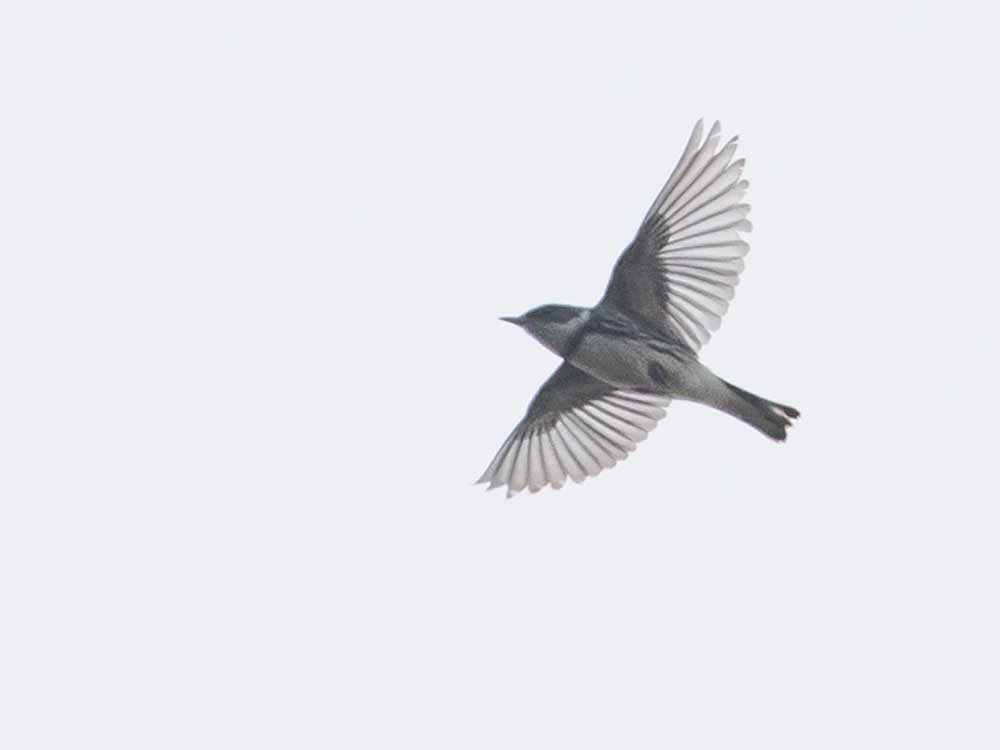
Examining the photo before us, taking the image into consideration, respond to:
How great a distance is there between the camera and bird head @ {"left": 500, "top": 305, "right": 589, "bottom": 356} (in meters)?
12.1

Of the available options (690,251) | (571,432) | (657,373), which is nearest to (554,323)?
(657,373)

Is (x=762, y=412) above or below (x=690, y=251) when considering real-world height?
below

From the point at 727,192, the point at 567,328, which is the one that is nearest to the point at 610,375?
the point at 567,328

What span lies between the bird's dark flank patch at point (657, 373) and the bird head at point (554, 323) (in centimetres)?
44

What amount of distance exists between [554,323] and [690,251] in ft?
2.79

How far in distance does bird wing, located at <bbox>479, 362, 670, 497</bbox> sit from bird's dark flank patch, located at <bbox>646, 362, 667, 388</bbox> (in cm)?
48

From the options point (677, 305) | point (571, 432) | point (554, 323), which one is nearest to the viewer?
point (554, 323)

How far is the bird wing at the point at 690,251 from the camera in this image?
12031mm

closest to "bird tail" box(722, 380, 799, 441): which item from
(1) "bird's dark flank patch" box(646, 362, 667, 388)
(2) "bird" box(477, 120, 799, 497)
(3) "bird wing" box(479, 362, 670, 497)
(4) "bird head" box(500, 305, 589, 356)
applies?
(2) "bird" box(477, 120, 799, 497)

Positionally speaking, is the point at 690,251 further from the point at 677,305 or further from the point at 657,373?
the point at 657,373

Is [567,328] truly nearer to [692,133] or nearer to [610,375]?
[610,375]

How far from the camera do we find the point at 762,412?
1220cm

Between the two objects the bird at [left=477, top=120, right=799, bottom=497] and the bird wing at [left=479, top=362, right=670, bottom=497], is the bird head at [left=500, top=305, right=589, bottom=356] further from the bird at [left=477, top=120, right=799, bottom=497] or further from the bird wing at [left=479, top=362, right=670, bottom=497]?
the bird wing at [left=479, top=362, right=670, bottom=497]

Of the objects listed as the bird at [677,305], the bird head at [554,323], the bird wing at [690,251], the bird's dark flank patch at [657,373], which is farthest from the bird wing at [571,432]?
the bird head at [554,323]
